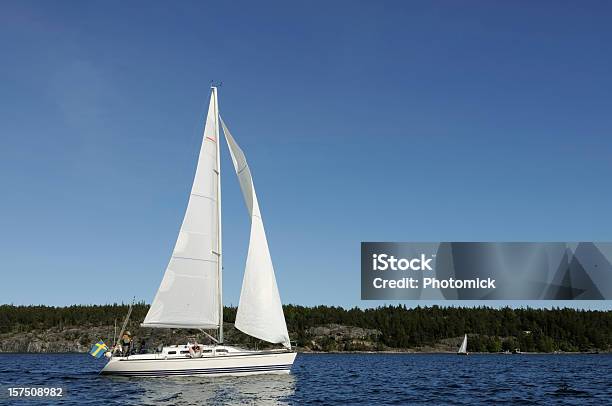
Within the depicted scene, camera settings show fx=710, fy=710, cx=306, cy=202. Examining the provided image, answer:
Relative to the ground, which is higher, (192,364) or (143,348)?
(143,348)

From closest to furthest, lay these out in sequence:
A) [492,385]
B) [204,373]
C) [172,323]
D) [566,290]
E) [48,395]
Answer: [48,395], [204,373], [172,323], [492,385], [566,290]

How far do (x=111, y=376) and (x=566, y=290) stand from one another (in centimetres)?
6370

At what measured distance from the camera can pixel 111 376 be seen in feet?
179

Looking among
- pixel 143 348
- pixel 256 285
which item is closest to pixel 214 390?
pixel 143 348

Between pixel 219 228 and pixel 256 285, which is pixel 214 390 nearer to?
pixel 256 285

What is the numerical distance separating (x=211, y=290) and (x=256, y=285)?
3516mm

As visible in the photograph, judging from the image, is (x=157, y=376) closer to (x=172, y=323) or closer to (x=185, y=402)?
(x=172, y=323)

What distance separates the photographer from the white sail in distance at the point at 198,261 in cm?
5434

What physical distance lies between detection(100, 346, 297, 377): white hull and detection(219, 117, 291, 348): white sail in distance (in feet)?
6.77

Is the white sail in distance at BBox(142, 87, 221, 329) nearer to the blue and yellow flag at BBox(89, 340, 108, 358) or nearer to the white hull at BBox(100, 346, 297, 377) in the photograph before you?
the white hull at BBox(100, 346, 297, 377)

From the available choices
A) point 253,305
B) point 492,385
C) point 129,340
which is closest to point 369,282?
point 492,385

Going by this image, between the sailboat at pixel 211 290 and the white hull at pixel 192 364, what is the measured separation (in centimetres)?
7

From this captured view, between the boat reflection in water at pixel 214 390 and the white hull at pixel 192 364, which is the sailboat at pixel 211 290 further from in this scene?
the boat reflection in water at pixel 214 390

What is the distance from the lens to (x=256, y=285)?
5488 cm
